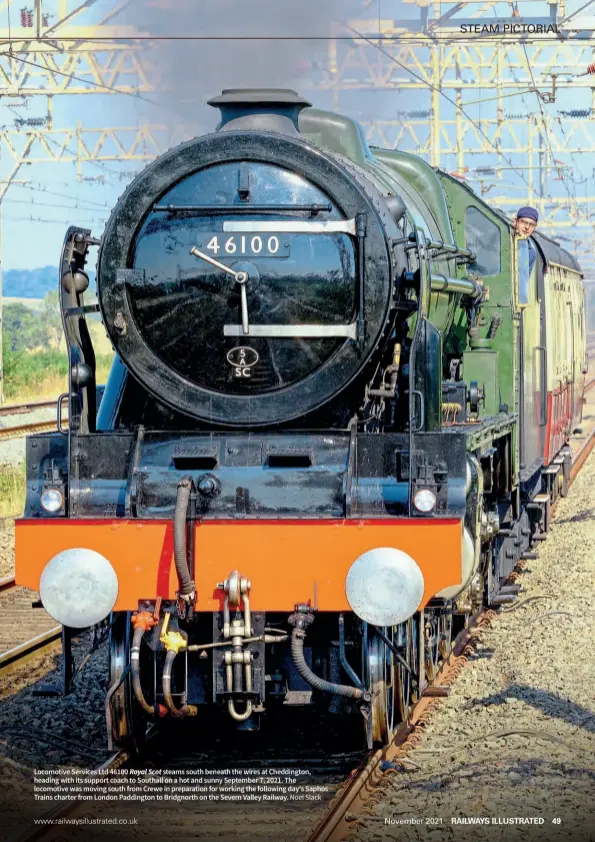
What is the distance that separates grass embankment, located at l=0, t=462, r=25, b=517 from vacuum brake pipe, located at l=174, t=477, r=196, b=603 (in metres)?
7.92

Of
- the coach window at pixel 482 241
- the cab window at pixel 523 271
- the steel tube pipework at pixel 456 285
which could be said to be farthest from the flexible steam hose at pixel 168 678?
the cab window at pixel 523 271

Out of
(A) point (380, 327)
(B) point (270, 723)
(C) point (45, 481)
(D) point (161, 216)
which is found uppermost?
(D) point (161, 216)

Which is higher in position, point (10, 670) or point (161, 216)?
point (161, 216)

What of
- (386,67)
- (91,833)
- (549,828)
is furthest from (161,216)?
(386,67)

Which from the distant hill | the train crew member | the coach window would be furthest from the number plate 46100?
the distant hill

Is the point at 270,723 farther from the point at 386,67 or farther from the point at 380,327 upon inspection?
the point at 386,67

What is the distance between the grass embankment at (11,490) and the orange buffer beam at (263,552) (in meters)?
7.75

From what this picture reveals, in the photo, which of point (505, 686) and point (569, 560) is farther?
point (569, 560)

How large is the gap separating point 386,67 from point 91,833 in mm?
9456

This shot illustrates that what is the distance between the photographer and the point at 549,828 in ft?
14.8

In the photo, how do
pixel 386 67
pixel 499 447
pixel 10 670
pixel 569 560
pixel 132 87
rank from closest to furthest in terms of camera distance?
pixel 10 670 → pixel 499 447 → pixel 569 560 → pixel 132 87 → pixel 386 67

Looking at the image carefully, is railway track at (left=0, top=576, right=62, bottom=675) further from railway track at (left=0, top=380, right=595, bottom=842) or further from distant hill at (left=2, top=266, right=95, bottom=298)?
distant hill at (left=2, top=266, right=95, bottom=298)

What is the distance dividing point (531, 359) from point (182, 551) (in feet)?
15.6

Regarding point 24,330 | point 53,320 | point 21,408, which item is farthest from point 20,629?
point 24,330
